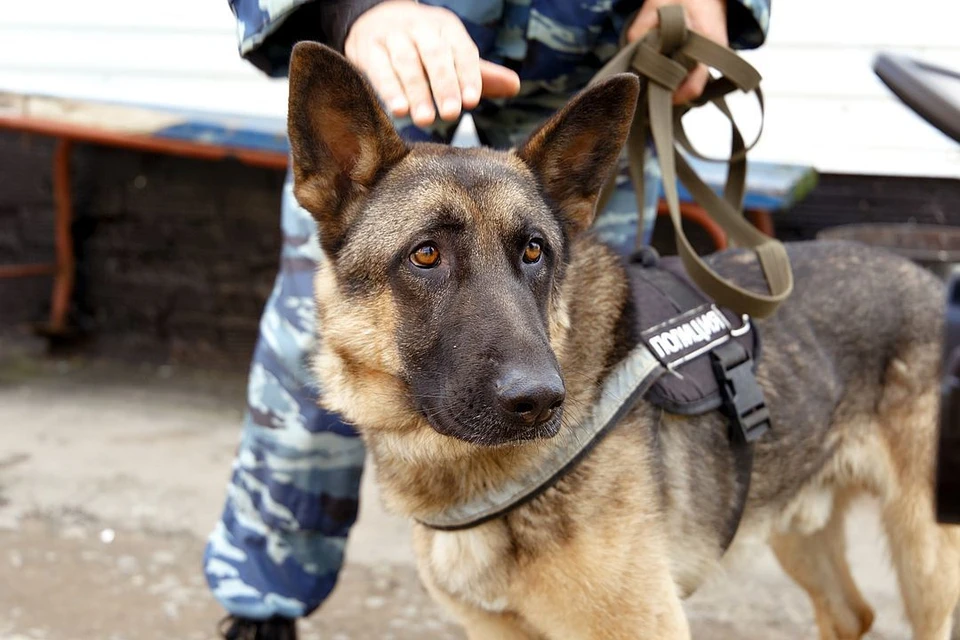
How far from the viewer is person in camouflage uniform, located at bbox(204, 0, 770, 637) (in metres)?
2.59

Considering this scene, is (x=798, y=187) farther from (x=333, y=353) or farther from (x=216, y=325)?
(x=216, y=325)

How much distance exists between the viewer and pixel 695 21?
8.48 feet

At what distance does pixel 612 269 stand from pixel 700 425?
16.9 inches

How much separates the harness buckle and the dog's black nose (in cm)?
70

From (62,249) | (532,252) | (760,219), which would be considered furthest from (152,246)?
(532,252)

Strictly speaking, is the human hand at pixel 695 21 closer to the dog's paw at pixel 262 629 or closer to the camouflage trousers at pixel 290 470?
the camouflage trousers at pixel 290 470

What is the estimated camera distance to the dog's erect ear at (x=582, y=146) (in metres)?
2.12

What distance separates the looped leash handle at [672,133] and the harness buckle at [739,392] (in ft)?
0.37

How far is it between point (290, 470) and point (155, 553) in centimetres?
148

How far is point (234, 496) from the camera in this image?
289 centimetres

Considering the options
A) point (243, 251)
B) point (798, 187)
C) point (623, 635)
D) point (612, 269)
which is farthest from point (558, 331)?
point (243, 251)

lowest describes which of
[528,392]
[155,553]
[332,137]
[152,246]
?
Result: [152,246]

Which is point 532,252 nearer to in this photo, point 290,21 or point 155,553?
point 290,21

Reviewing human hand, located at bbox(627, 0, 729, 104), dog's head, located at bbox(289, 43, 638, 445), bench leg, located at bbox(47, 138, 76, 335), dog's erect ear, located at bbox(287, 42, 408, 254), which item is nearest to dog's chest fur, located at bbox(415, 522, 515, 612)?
dog's head, located at bbox(289, 43, 638, 445)
